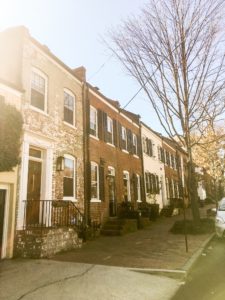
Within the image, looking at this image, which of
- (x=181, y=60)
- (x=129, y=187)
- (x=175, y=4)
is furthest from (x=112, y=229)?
(x=175, y=4)

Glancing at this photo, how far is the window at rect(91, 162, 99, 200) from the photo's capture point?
47.1ft

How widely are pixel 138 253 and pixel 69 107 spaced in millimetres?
7557

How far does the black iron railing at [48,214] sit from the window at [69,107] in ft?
13.4

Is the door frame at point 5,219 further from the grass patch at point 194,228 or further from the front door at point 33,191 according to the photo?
the grass patch at point 194,228

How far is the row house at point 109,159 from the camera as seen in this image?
569 inches

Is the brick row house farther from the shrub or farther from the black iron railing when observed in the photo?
the shrub

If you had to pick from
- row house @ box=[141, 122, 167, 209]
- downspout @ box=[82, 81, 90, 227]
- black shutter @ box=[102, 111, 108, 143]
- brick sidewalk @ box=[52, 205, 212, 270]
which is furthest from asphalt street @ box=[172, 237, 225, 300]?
row house @ box=[141, 122, 167, 209]

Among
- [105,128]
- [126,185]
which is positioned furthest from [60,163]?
[126,185]

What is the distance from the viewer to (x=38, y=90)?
447 inches

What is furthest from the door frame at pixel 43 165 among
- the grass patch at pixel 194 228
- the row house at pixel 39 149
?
the grass patch at pixel 194 228

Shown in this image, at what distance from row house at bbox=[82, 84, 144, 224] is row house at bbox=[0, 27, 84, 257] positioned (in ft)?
4.27

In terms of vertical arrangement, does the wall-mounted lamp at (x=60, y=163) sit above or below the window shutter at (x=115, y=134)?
below

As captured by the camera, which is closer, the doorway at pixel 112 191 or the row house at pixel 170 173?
the doorway at pixel 112 191

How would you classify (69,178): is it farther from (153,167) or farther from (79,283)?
(153,167)
